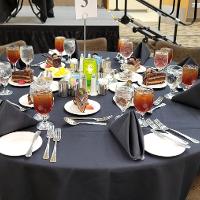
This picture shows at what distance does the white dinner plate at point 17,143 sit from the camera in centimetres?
116

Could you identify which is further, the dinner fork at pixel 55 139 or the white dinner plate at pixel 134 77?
the white dinner plate at pixel 134 77

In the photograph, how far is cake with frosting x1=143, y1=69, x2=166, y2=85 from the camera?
5.71 ft

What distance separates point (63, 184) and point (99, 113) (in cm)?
42

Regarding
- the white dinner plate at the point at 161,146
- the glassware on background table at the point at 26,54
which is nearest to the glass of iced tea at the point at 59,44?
the glassware on background table at the point at 26,54

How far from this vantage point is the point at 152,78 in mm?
1740

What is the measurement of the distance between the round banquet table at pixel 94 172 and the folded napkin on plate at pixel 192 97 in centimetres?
23

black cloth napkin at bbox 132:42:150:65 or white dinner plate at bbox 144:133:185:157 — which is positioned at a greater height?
black cloth napkin at bbox 132:42:150:65

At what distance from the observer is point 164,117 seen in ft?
4.74

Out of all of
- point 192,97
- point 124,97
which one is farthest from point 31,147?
point 192,97

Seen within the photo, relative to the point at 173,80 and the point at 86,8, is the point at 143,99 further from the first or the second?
the point at 86,8

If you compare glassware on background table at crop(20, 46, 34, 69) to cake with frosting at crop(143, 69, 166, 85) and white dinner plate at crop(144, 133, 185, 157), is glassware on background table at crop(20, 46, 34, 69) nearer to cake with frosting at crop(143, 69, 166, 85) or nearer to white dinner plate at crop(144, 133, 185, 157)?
cake with frosting at crop(143, 69, 166, 85)

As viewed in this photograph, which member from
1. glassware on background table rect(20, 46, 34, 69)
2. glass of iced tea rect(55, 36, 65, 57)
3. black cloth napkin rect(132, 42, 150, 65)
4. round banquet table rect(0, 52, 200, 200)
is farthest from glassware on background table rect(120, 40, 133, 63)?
round banquet table rect(0, 52, 200, 200)

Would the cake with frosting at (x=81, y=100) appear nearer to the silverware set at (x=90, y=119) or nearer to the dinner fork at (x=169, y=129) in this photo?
the silverware set at (x=90, y=119)

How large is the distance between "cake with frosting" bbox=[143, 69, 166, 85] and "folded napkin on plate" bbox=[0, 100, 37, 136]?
711 mm
